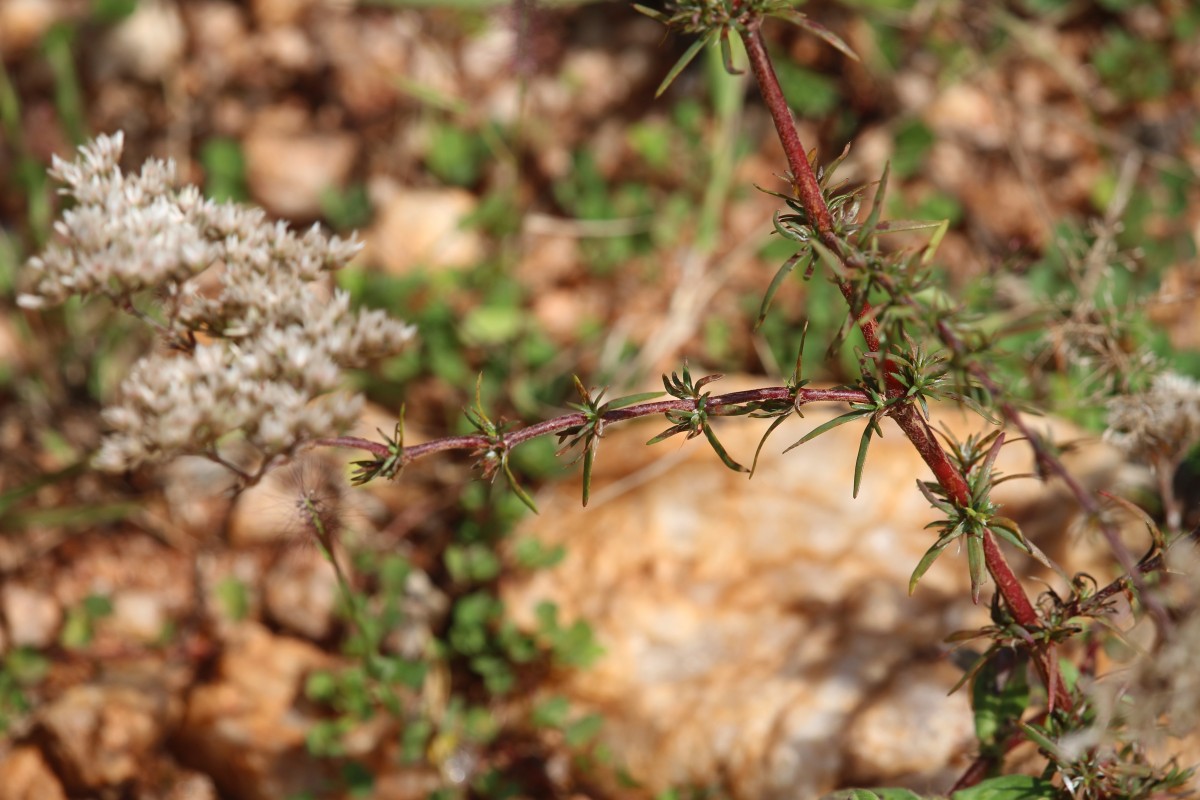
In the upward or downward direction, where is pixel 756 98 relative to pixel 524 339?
upward

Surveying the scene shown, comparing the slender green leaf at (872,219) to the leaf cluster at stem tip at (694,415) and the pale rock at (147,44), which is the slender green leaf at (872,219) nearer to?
the leaf cluster at stem tip at (694,415)

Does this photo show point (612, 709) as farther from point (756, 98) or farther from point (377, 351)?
point (756, 98)

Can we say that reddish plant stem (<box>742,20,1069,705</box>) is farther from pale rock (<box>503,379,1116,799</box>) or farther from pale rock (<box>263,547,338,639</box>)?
pale rock (<box>263,547,338,639</box>)

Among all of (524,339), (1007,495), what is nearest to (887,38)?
(524,339)

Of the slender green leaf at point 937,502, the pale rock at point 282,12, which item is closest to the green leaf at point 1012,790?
the slender green leaf at point 937,502

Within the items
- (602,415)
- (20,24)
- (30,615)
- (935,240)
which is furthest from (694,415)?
(20,24)

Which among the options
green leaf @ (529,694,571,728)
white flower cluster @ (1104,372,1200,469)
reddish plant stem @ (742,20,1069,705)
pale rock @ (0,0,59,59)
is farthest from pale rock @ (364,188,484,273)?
reddish plant stem @ (742,20,1069,705)

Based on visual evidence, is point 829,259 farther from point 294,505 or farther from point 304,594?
point 304,594
